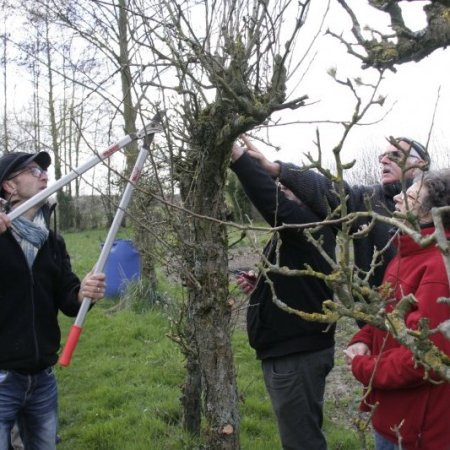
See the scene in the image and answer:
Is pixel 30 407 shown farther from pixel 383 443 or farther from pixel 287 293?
pixel 383 443

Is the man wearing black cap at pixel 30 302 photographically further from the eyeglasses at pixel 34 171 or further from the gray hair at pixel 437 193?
the gray hair at pixel 437 193

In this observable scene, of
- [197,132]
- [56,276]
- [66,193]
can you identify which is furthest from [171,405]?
[66,193]

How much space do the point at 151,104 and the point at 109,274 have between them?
6791 millimetres

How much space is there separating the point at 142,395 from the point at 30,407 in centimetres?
247

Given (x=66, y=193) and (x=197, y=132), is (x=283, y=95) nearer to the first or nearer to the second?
(x=197, y=132)

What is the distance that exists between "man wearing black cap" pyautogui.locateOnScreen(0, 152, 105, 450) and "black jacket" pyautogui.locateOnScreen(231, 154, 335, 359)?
31.4 inches

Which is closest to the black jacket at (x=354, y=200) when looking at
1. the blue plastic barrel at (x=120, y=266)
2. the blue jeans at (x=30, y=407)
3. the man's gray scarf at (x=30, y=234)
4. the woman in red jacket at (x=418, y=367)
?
the woman in red jacket at (x=418, y=367)

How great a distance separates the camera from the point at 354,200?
2865 millimetres

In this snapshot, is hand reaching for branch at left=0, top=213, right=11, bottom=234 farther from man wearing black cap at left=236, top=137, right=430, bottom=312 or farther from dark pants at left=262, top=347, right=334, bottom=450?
dark pants at left=262, top=347, right=334, bottom=450

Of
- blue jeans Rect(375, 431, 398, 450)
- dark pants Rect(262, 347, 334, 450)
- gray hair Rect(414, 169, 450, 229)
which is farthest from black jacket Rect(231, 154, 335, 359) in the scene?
gray hair Rect(414, 169, 450, 229)

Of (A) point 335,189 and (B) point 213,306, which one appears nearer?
(B) point 213,306

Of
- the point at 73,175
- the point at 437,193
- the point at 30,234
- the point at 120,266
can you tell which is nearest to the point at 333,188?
the point at 437,193

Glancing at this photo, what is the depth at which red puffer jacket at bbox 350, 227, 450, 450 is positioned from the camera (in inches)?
82.5

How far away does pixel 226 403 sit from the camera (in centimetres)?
256
